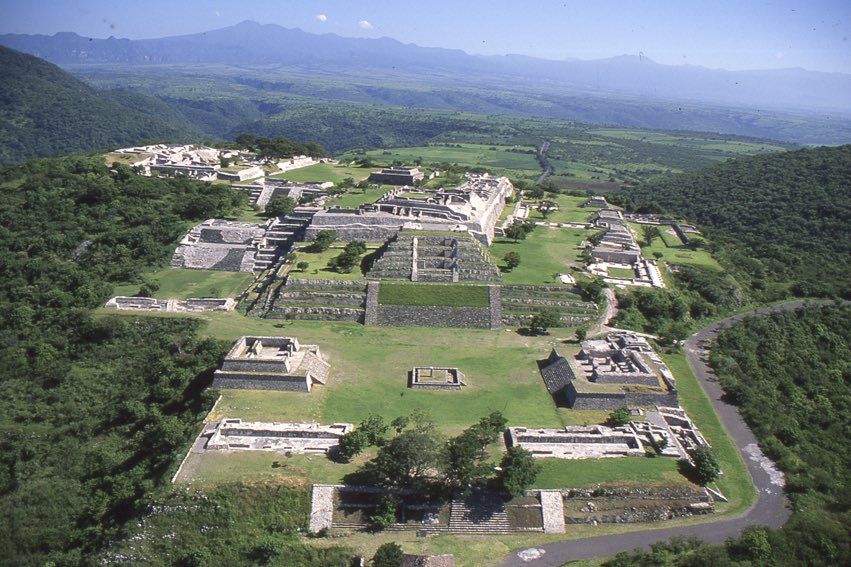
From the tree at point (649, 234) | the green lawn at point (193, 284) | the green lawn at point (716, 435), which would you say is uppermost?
the tree at point (649, 234)

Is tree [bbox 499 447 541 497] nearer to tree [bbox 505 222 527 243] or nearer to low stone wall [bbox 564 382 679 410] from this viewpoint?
low stone wall [bbox 564 382 679 410]

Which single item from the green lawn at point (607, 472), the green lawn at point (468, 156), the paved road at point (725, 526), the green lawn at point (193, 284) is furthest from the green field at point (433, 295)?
the green lawn at point (468, 156)

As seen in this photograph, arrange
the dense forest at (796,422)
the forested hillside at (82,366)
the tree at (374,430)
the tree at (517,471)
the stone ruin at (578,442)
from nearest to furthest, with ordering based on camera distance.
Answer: the dense forest at (796,422)
the tree at (517,471)
the forested hillside at (82,366)
the tree at (374,430)
the stone ruin at (578,442)

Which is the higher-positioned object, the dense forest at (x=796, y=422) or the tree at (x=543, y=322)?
the tree at (x=543, y=322)

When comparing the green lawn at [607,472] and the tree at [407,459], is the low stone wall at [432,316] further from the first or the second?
the tree at [407,459]

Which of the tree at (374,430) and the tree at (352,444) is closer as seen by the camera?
the tree at (352,444)

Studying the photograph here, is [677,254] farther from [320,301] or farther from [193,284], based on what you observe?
[193,284]
